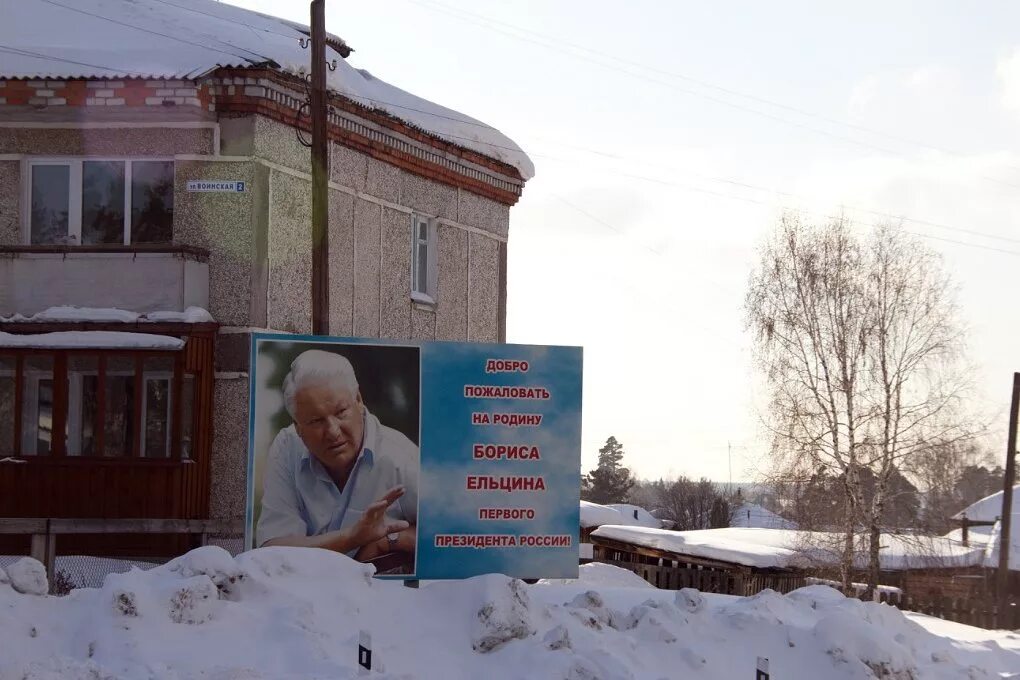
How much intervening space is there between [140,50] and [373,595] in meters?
11.5

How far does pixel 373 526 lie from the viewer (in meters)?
A: 15.2

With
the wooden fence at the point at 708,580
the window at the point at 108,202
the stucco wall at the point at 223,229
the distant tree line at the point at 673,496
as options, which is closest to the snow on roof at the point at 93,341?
the stucco wall at the point at 223,229

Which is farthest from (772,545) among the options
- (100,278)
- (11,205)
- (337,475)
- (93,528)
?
(337,475)

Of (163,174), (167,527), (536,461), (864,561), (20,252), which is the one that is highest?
(163,174)

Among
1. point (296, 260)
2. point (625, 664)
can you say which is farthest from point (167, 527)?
point (625, 664)

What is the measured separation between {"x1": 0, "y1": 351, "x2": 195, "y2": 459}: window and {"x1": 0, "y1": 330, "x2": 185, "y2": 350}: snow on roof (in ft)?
0.65

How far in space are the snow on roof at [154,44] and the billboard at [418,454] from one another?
7017mm

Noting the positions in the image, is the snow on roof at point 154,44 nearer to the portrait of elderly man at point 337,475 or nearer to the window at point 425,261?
the window at point 425,261

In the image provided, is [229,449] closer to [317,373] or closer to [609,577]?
[317,373]

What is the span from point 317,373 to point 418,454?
1458 mm

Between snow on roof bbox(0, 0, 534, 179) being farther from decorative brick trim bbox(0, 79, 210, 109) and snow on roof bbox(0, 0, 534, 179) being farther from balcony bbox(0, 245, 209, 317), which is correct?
balcony bbox(0, 245, 209, 317)

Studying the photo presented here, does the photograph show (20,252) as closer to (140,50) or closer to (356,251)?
(140,50)

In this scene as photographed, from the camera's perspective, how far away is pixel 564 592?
18516mm

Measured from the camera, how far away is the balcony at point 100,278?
66.9 ft
